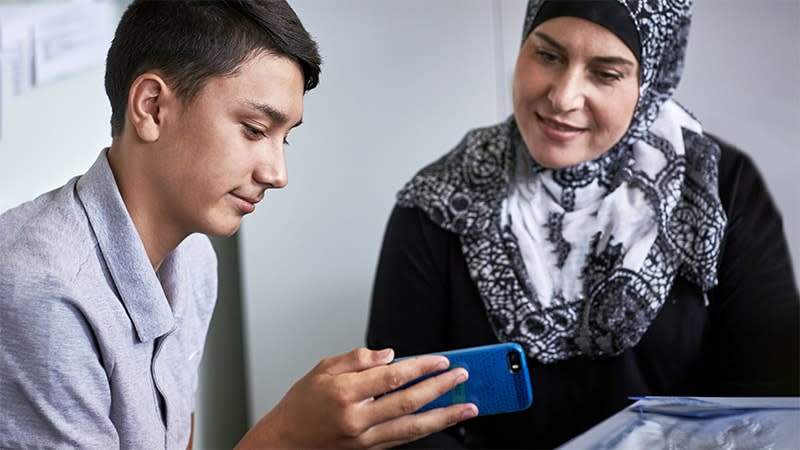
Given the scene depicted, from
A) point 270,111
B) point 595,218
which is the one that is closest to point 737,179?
point 595,218

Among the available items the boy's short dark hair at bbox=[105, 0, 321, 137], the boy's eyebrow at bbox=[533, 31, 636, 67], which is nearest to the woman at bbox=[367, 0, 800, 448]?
the boy's eyebrow at bbox=[533, 31, 636, 67]

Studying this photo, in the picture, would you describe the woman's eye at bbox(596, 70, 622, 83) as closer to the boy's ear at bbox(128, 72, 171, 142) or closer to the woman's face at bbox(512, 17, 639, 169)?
the woman's face at bbox(512, 17, 639, 169)

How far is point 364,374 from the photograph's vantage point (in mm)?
661

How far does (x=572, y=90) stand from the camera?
940 millimetres

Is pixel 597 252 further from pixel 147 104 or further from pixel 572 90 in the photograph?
pixel 147 104

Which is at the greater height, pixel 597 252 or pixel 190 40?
pixel 190 40

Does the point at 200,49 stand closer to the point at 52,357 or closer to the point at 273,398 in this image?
the point at 52,357

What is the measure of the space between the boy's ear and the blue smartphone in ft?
0.88

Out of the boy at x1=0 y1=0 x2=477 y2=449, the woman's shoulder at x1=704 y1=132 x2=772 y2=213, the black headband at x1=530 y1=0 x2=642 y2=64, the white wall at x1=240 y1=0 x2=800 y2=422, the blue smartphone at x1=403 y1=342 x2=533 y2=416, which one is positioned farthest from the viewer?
the white wall at x1=240 y1=0 x2=800 y2=422

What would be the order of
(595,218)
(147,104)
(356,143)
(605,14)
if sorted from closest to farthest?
(147,104), (605,14), (595,218), (356,143)

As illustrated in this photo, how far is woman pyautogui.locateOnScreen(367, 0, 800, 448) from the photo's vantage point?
3.23 feet

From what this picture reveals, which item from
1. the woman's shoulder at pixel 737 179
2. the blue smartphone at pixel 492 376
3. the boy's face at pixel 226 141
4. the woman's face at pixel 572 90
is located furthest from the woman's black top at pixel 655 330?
the boy's face at pixel 226 141

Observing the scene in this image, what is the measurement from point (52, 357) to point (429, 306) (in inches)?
21.0

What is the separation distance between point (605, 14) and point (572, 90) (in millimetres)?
83
